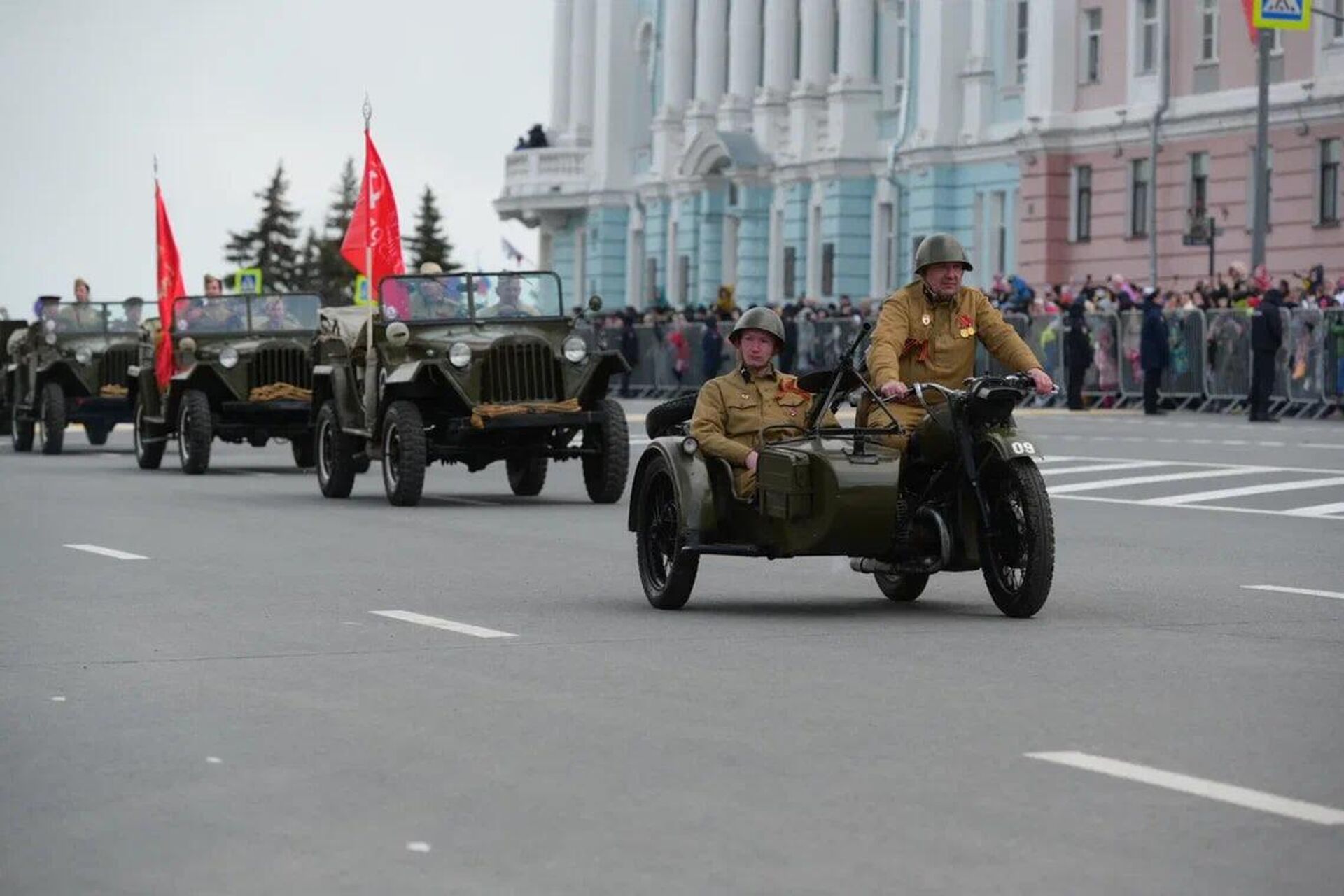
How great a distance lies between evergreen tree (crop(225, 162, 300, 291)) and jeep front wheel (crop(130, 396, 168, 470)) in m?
133

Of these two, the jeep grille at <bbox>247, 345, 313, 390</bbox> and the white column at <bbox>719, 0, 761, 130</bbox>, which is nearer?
the jeep grille at <bbox>247, 345, 313, 390</bbox>

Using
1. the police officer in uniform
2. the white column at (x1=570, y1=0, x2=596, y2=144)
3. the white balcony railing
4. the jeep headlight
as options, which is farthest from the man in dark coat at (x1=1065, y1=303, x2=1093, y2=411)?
the white column at (x1=570, y1=0, x2=596, y2=144)

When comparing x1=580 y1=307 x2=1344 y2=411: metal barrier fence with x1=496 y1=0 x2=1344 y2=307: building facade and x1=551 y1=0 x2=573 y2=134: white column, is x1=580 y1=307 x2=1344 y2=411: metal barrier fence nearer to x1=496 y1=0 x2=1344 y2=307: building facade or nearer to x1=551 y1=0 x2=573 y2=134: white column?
x1=496 y1=0 x2=1344 y2=307: building facade

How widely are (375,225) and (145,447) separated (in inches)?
135

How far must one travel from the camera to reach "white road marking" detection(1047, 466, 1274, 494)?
25828 mm

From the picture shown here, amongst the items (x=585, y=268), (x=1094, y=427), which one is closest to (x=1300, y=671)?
(x=1094, y=427)

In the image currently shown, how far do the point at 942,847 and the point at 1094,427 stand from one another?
31.5m

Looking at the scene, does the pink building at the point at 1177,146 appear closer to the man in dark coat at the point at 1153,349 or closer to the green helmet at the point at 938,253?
the man in dark coat at the point at 1153,349

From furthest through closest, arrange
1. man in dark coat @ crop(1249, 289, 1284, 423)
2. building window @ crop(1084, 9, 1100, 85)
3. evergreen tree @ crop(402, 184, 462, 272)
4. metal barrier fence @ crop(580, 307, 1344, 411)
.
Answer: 1. evergreen tree @ crop(402, 184, 462, 272)
2. building window @ crop(1084, 9, 1100, 85)
3. metal barrier fence @ crop(580, 307, 1344, 411)
4. man in dark coat @ crop(1249, 289, 1284, 423)

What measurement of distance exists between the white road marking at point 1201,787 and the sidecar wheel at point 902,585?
534cm

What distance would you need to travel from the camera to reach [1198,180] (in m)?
53.1

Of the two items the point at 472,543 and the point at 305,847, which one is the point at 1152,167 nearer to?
the point at 472,543

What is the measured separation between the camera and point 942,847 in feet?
23.6

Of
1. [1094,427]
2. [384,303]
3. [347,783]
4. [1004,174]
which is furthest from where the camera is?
[1004,174]
